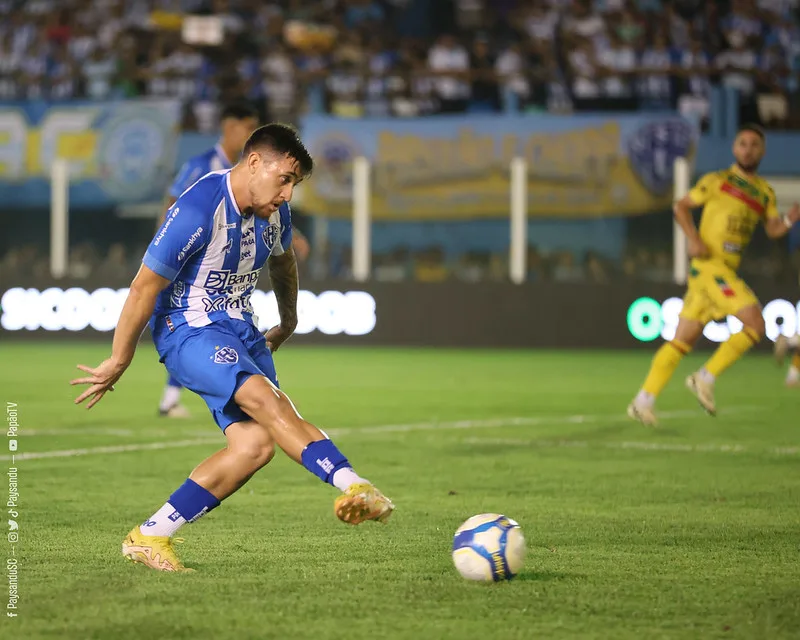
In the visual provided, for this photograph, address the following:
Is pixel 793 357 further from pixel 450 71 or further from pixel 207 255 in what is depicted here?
pixel 207 255

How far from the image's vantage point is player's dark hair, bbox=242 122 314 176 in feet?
16.3

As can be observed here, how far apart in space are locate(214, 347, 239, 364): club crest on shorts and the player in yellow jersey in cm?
550

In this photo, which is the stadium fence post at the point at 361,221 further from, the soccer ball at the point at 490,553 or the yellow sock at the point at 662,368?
the soccer ball at the point at 490,553

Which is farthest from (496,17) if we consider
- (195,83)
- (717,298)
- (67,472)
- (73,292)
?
(67,472)

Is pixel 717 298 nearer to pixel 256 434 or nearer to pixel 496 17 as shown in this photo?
pixel 256 434

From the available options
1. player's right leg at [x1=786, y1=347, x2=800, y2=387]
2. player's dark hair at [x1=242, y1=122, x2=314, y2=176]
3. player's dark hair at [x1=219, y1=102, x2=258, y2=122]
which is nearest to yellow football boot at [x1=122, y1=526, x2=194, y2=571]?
player's dark hair at [x1=242, y1=122, x2=314, y2=176]

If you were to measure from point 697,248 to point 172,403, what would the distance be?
A: 419 centimetres

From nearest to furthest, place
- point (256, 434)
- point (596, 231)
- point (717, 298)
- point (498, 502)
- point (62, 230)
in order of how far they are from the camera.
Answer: point (256, 434), point (498, 502), point (717, 298), point (596, 231), point (62, 230)

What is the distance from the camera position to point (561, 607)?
14.4 ft

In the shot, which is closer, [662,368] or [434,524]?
[434,524]

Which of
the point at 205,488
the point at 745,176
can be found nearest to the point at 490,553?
the point at 205,488

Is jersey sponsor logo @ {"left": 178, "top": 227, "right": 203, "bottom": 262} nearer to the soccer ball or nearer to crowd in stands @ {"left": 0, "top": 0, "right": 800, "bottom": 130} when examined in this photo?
the soccer ball

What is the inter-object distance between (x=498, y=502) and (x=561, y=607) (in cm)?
234

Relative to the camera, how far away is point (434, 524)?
609 centimetres
